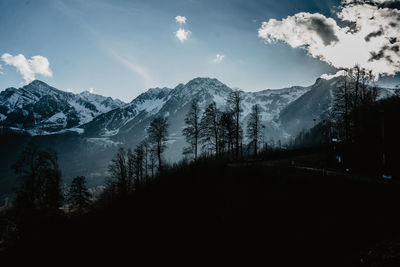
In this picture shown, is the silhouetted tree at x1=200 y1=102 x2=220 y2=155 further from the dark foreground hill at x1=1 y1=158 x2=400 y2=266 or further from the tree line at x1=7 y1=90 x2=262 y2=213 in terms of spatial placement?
the dark foreground hill at x1=1 y1=158 x2=400 y2=266

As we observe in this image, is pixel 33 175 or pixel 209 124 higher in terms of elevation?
pixel 209 124

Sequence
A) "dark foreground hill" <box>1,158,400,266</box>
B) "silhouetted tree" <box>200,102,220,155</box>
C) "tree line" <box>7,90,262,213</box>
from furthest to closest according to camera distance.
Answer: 1. "silhouetted tree" <box>200,102,220,155</box>
2. "tree line" <box>7,90,262,213</box>
3. "dark foreground hill" <box>1,158,400,266</box>

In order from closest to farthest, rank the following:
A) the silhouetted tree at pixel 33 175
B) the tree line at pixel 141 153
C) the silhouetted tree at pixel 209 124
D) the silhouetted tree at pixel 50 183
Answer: the silhouetted tree at pixel 33 175
the tree line at pixel 141 153
the silhouetted tree at pixel 50 183
the silhouetted tree at pixel 209 124

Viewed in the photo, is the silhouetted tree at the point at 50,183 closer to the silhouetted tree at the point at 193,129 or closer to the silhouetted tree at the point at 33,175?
the silhouetted tree at the point at 33,175

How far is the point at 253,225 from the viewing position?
429 inches

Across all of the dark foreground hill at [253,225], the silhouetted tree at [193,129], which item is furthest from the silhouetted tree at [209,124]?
the dark foreground hill at [253,225]

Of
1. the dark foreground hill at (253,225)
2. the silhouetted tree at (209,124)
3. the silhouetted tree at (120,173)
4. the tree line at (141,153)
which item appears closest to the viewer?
the dark foreground hill at (253,225)

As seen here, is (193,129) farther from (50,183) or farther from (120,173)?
(50,183)

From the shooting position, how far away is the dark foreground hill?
→ 8.95 m

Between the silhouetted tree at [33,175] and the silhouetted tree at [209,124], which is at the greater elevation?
the silhouetted tree at [209,124]

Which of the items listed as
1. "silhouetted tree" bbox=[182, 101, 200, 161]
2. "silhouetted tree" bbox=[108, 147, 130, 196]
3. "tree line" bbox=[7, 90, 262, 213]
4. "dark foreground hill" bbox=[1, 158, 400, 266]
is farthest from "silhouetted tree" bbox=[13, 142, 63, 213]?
"silhouetted tree" bbox=[182, 101, 200, 161]

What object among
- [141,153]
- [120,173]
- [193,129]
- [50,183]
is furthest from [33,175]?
[193,129]

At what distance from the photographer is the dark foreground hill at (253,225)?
8.95m

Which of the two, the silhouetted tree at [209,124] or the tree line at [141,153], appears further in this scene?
the silhouetted tree at [209,124]
